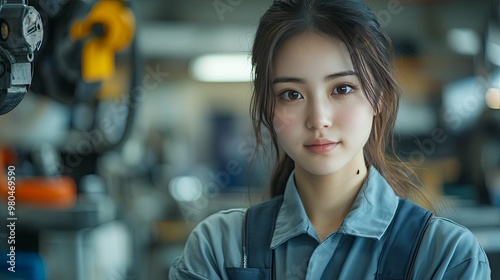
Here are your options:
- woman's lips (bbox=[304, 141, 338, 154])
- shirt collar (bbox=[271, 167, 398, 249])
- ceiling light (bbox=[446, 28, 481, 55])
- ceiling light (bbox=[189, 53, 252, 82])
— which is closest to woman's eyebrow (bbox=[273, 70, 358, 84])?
woman's lips (bbox=[304, 141, 338, 154])

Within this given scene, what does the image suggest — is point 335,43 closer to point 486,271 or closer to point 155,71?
point 486,271

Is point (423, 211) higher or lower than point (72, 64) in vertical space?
lower

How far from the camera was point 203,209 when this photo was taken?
15.1 feet

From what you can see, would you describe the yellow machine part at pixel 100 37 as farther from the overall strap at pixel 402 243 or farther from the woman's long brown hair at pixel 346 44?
the overall strap at pixel 402 243

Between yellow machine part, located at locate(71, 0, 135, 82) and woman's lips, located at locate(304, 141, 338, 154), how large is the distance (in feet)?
3.13

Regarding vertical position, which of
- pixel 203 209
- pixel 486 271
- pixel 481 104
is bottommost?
pixel 203 209

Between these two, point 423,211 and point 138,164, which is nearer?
point 423,211

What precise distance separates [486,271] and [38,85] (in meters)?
1.40

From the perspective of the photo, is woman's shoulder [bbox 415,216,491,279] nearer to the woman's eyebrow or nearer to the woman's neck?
the woman's neck

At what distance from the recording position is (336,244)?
1219mm

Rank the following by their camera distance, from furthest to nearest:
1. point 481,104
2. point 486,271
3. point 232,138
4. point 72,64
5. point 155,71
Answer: point 232,138 < point 155,71 < point 481,104 < point 72,64 < point 486,271

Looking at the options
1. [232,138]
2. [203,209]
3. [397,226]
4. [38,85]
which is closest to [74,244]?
[38,85]

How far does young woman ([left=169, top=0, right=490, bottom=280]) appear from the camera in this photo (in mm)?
1139

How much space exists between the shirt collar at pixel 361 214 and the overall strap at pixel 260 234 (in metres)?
0.02
